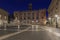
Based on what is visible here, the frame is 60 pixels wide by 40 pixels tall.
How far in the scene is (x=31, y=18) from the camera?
146m

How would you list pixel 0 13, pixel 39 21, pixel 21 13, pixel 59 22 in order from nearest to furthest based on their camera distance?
pixel 59 22 → pixel 0 13 → pixel 39 21 → pixel 21 13

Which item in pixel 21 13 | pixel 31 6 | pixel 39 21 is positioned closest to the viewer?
pixel 39 21

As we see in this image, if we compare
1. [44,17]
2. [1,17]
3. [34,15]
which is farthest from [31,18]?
[1,17]

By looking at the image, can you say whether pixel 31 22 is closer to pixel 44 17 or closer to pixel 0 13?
pixel 44 17

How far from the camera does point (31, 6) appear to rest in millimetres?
168000

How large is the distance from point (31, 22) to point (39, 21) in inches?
311

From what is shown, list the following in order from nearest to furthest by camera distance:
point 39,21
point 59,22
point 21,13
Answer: point 59,22 < point 39,21 < point 21,13

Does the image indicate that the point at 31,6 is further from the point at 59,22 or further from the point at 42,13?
the point at 59,22

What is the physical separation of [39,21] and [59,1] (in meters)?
78.4

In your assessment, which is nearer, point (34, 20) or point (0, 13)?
point (0, 13)

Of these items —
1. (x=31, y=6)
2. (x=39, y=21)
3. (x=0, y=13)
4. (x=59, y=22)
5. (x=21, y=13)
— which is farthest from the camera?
(x=31, y=6)

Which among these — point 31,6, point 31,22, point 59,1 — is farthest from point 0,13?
point 31,6

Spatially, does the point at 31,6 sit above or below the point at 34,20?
above

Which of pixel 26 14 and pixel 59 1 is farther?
pixel 26 14
